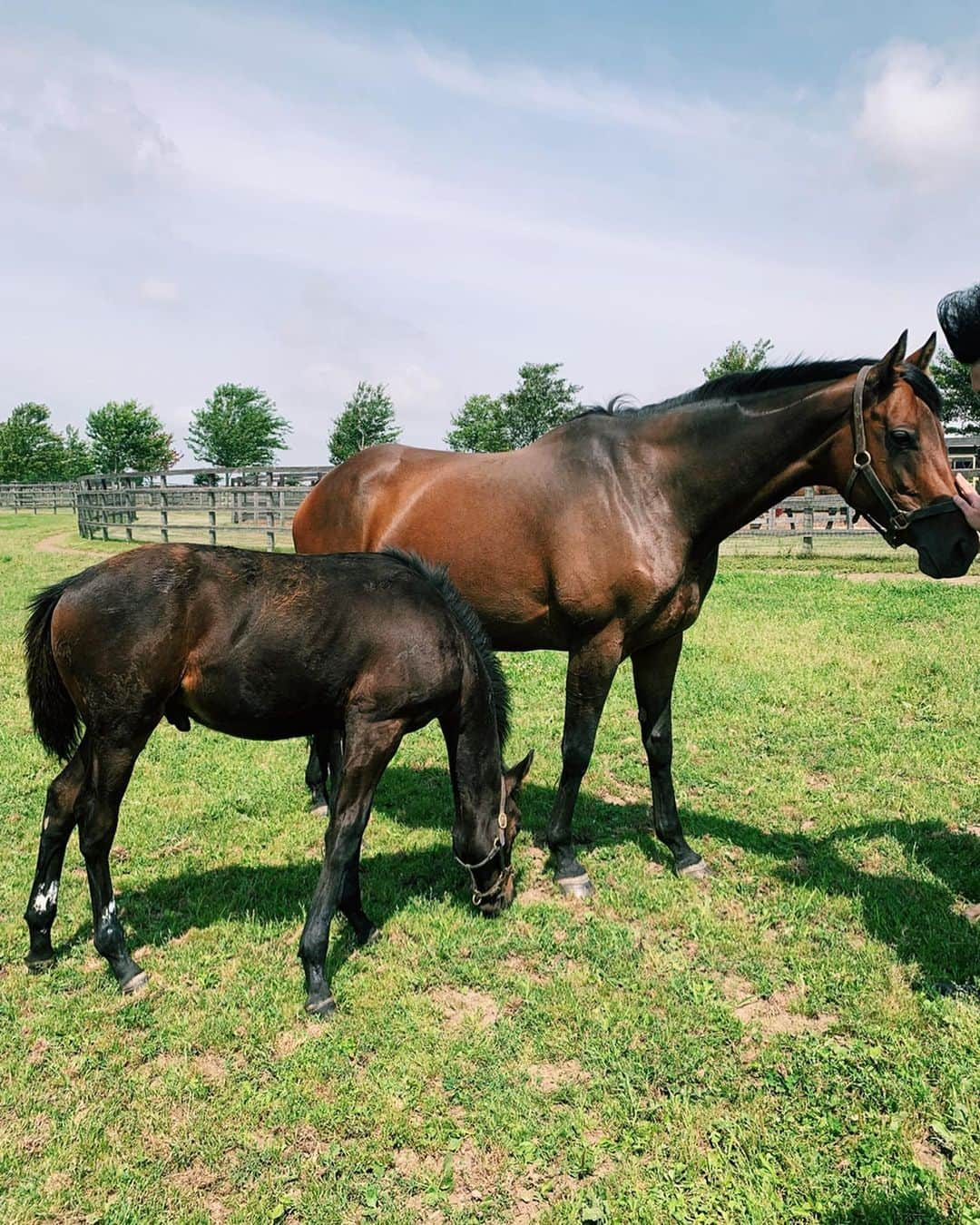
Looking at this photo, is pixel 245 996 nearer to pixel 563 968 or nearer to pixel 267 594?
pixel 563 968

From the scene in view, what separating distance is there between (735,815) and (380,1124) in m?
3.21

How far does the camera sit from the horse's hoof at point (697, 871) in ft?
14.3

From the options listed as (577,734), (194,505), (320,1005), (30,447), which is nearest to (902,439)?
(577,734)

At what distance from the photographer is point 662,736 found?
4652 millimetres

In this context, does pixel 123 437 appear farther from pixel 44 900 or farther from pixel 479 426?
pixel 44 900

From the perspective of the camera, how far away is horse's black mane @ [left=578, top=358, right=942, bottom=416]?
11.9 ft

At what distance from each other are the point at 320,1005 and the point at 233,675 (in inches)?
56.6

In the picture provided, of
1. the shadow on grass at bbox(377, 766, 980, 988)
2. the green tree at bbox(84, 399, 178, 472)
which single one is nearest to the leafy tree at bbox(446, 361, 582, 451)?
the green tree at bbox(84, 399, 178, 472)

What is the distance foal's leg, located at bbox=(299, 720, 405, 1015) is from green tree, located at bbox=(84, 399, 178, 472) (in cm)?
5871

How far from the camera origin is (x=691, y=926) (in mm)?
3811

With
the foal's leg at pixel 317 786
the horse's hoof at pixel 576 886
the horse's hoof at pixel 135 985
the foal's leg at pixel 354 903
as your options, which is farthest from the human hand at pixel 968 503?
the horse's hoof at pixel 135 985

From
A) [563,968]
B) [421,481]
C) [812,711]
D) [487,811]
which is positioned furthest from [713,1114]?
[812,711]

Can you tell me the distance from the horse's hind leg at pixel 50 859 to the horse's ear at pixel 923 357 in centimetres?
425

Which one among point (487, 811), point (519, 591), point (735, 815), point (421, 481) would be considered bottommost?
point (735, 815)
